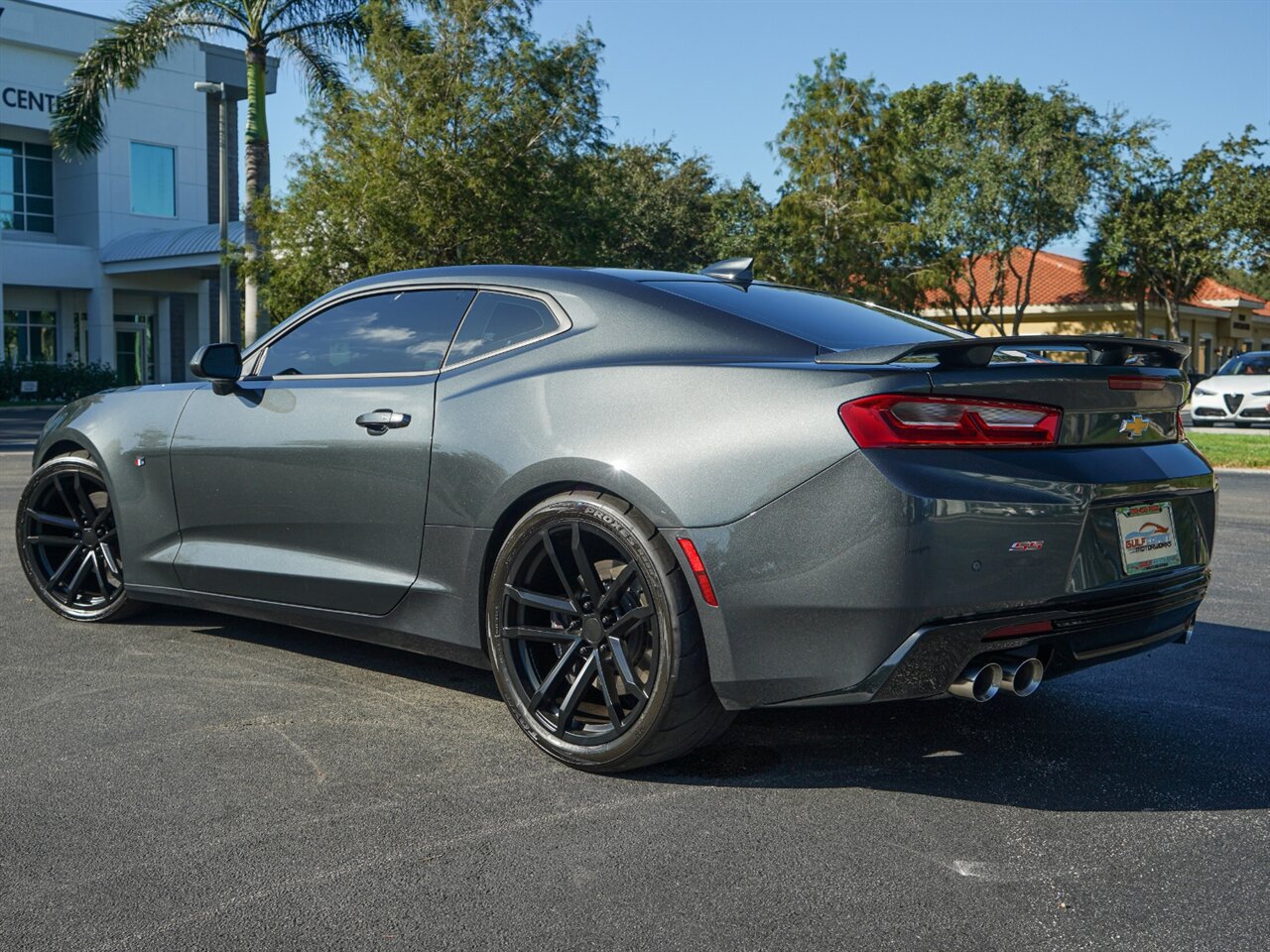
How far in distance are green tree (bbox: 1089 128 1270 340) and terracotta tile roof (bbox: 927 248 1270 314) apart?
3.14m

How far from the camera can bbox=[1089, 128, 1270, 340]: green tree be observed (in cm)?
4400

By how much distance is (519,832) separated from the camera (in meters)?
3.34

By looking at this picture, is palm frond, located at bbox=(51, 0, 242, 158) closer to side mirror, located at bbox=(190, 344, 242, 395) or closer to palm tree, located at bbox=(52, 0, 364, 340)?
palm tree, located at bbox=(52, 0, 364, 340)

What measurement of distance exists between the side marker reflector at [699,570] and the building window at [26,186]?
41.5 m

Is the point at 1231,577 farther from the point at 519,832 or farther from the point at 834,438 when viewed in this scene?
the point at 519,832

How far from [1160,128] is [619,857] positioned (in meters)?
47.9

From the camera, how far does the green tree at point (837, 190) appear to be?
35.4 m

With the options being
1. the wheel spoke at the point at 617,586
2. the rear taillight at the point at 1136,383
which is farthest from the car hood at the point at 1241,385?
the wheel spoke at the point at 617,586

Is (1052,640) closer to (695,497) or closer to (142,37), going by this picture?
(695,497)

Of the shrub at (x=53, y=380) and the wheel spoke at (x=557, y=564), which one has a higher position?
the wheel spoke at (x=557, y=564)

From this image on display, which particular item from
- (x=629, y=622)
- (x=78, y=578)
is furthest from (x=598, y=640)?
(x=78, y=578)

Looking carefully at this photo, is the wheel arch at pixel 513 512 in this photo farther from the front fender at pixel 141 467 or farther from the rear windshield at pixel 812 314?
the front fender at pixel 141 467

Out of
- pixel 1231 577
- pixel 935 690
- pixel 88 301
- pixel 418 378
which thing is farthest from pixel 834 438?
pixel 88 301

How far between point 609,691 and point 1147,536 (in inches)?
62.2
